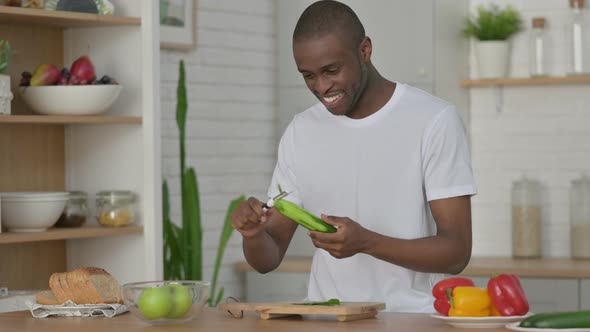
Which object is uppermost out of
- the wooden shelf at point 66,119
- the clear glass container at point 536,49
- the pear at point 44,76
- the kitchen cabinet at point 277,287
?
the clear glass container at point 536,49

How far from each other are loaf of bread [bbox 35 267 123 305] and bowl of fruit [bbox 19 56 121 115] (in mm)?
1387

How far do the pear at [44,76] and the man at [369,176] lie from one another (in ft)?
4.56

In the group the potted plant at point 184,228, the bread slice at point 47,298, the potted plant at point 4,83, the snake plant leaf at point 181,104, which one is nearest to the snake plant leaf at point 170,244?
the potted plant at point 184,228

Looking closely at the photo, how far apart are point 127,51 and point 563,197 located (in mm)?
2270

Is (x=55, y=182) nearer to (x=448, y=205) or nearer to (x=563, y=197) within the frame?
(x=448, y=205)

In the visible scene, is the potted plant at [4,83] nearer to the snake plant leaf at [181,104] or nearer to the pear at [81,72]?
the pear at [81,72]

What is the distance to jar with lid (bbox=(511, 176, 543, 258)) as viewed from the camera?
205 inches

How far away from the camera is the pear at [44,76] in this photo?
163 inches

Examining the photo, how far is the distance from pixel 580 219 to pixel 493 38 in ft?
3.17

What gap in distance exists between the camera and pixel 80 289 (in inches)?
113

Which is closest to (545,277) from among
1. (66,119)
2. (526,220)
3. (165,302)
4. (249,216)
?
(526,220)

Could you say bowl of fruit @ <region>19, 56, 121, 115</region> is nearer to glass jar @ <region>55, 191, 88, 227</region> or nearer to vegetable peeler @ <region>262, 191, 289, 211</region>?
glass jar @ <region>55, 191, 88, 227</region>

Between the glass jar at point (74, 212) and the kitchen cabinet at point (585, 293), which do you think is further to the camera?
the kitchen cabinet at point (585, 293)

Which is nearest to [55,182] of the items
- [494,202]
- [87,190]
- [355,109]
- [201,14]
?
[87,190]
